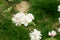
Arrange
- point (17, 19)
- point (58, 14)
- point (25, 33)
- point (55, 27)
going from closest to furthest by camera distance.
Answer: point (17, 19)
point (25, 33)
point (55, 27)
point (58, 14)

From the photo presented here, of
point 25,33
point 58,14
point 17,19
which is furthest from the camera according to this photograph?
point 58,14

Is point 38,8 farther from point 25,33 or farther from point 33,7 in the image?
point 25,33

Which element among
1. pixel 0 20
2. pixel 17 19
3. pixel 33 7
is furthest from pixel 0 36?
pixel 33 7

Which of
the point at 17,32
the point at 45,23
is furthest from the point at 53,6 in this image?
the point at 17,32

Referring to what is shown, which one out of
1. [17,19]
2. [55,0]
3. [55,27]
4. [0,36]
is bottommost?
[17,19]

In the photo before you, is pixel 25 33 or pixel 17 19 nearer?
pixel 17 19

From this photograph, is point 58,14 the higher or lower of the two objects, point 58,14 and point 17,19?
the higher
